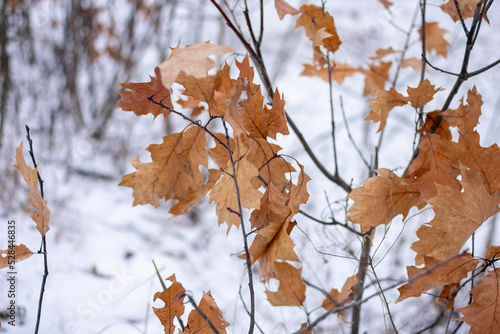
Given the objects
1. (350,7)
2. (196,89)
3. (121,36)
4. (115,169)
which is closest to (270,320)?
(196,89)

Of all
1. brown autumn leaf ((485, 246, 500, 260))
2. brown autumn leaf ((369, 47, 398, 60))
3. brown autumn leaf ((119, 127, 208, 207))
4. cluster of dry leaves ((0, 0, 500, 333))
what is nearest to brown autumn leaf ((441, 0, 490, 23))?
cluster of dry leaves ((0, 0, 500, 333))

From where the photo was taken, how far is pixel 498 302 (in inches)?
20.6

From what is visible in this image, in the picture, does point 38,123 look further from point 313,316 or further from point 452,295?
point 452,295

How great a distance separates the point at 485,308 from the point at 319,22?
57cm

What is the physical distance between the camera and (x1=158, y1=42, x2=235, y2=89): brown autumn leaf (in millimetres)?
409

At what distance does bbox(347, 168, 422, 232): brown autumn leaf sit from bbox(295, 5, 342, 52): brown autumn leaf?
0.30 meters

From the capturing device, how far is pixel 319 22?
2.47 ft

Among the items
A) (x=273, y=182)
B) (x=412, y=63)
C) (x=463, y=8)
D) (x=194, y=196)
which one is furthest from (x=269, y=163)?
(x=412, y=63)

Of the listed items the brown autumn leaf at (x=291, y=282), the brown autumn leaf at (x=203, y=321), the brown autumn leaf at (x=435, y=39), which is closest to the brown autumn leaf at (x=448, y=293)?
the brown autumn leaf at (x=291, y=282)

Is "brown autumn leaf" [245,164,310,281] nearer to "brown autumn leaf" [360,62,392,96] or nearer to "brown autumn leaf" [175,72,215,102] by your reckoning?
"brown autumn leaf" [175,72,215,102]

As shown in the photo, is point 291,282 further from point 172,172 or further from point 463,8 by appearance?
point 463,8

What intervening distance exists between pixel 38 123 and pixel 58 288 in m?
1.97

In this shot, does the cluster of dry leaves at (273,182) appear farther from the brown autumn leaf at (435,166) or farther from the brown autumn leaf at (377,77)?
the brown autumn leaf at (377,77)

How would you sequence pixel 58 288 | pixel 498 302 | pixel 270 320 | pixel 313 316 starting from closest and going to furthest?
pixel 498 302
pixel 58 288
pixel 270 320
pixel 313 316
